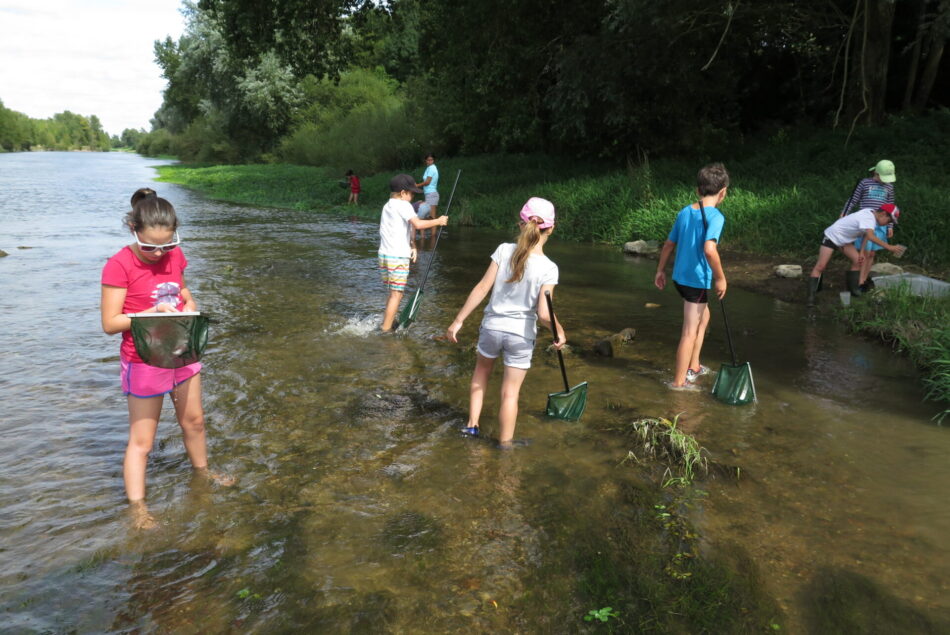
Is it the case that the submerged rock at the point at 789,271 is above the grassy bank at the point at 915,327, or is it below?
above

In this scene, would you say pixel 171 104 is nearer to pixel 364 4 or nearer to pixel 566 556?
pixel 364 4

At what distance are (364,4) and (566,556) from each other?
1902 cm

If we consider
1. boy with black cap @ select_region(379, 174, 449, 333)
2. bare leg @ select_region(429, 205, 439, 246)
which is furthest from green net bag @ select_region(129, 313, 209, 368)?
bare leg @ select_region(429, 205, 439, 246)

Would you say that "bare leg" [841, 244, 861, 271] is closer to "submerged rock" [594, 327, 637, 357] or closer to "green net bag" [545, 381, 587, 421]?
"submerged rock" [594, 327, 637, 357]

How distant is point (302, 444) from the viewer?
487 centimetres

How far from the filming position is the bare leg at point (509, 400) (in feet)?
15.2

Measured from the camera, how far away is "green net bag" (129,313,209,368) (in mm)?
3377

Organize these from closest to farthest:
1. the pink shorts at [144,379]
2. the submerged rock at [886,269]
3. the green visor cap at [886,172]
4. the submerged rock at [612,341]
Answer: the pink shorts at [144,379]
the submerged rock at [612,341]
the green visor cap at [886,172]
the submerged rock at [886,269]

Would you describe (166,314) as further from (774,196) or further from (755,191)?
(755,191)

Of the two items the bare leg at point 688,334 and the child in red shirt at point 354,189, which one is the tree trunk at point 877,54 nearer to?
the bare leg at point 688,334

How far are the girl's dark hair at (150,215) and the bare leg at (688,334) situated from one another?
4.15 metres

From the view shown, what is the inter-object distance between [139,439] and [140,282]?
87 cm

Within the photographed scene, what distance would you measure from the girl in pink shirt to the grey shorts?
1.81 meters

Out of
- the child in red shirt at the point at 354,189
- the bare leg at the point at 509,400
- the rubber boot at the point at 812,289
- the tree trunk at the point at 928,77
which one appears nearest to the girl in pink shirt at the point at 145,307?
the bare leg at the point at 509,400
